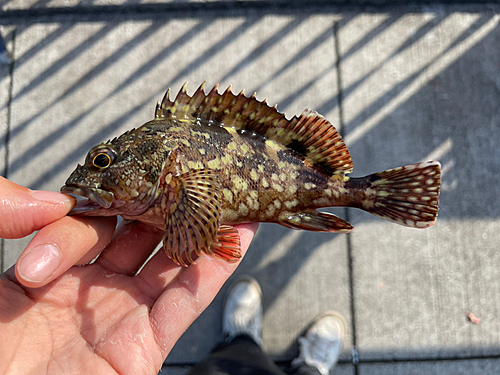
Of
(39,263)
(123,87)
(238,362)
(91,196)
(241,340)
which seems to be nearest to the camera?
(39,263)

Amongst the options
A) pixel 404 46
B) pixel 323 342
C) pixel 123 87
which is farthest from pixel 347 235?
pixel 123 87

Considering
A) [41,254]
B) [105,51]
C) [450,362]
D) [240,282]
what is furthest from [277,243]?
[105,51]

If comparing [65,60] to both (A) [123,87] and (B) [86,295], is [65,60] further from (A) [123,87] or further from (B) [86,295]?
(B) [86,295]

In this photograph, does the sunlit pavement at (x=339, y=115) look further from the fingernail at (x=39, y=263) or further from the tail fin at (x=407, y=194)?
the fingernail at (x=39, y=263)

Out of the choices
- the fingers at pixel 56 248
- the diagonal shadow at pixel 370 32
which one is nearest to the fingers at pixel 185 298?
the fingers at pixel 56 248

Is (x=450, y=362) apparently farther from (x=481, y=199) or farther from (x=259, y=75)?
(x=259, y=75)

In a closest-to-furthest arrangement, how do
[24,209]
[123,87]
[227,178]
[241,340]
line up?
[24,209]
[227,178]
[241,340]
[123,87]
